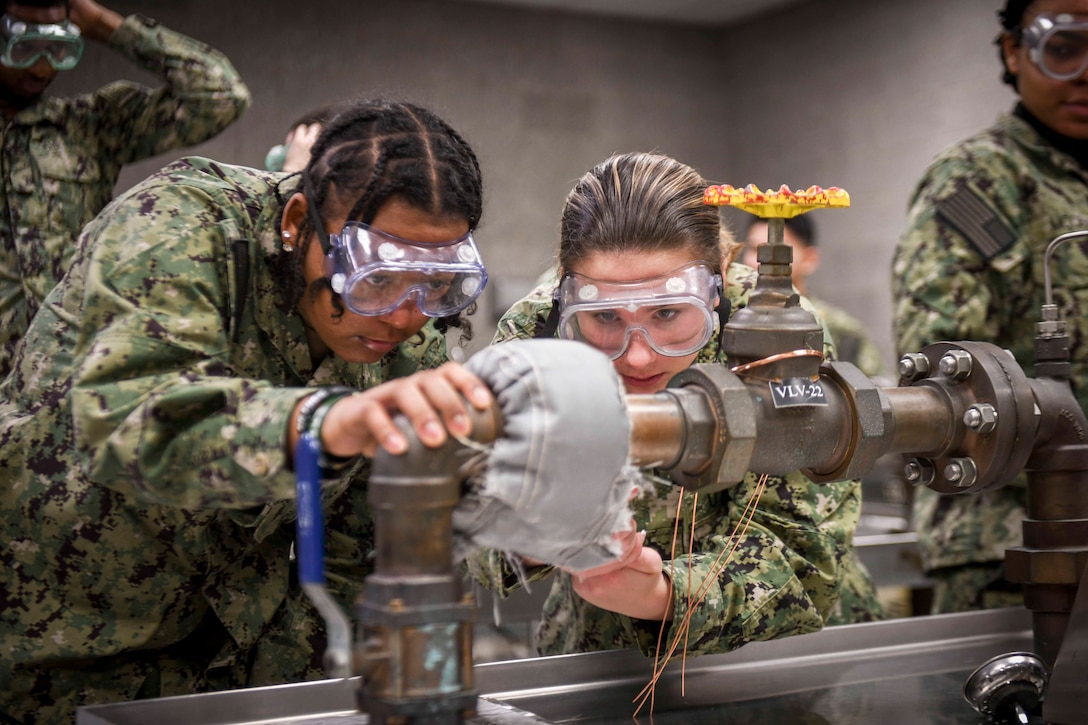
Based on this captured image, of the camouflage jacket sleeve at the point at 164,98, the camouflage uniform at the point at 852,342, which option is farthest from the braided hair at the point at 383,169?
the camouflage uniform at the point at 852,342

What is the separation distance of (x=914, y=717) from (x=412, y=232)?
0.87 metres

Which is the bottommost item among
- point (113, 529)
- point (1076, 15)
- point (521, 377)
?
point (113, 529)

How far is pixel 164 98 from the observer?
2.98 metres

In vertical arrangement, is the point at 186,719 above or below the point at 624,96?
below

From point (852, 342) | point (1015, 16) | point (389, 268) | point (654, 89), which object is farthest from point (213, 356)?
point (654, 89)

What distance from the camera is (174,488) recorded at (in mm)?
1155

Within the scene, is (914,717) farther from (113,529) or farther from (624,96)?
(624,96)

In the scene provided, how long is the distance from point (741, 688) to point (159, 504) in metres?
→ 0.83

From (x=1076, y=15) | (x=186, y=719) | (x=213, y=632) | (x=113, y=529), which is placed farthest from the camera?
(x=1076, y=15)

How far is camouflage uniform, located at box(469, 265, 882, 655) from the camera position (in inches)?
61.4

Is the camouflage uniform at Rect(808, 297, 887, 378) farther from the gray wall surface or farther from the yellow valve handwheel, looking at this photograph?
the yellow valve handwheel

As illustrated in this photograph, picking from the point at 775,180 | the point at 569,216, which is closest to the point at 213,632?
the point at 569,216

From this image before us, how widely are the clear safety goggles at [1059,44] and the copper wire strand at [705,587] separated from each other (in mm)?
1160

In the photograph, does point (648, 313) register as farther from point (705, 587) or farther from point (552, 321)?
point (705, 587)
